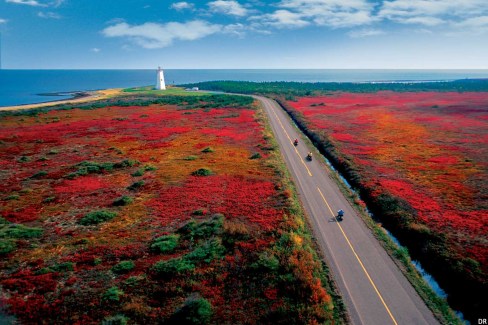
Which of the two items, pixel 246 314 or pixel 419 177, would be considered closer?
pixel 246 314

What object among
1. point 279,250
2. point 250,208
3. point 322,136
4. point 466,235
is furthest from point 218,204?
point 322,136

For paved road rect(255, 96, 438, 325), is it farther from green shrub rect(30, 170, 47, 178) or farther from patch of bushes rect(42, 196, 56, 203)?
green shrub rect(30, 170, 47, 178)

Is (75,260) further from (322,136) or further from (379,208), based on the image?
(322,136)

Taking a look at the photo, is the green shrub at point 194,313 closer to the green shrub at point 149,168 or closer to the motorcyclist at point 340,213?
the motorcyclist at point 340,213

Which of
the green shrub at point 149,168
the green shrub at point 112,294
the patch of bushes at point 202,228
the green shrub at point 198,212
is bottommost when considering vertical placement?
the green shrub at point 112,294

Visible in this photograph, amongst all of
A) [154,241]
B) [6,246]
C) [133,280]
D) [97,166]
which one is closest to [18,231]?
[6,246]

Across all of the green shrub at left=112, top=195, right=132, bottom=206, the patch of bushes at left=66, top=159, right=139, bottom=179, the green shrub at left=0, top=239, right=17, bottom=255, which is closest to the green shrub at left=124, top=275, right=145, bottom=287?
the green shrub at left=0, top=239, right=17, bottom=255

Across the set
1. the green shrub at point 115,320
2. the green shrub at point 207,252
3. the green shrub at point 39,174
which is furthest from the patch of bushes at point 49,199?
the green shrub at point 115,320

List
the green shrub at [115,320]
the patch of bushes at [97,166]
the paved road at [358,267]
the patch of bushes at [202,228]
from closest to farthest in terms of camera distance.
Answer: the green shrub at [115,320] → the paved road at [358,267] → the patch of bushes at [202,228] → the patch of bushes at [97,166]
